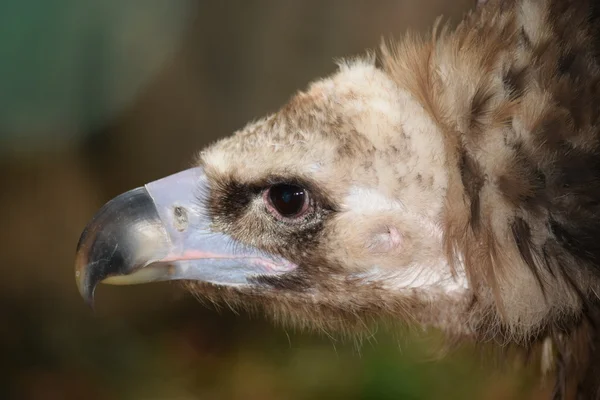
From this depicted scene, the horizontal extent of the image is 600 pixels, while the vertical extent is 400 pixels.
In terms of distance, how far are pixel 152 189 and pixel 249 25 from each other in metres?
2.05

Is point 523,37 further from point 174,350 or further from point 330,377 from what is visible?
point 174,350

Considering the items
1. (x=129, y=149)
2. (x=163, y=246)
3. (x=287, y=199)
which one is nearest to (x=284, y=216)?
(x=287, y=199)

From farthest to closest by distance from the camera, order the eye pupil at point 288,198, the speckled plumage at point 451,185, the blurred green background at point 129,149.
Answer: the blurred green background at point 129,149 → the eye pupil at point 288,198 → the speckled plumage at point 451,185

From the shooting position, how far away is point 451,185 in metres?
0.87

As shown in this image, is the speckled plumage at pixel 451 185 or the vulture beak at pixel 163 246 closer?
the speckled plumage at pixel 451 185

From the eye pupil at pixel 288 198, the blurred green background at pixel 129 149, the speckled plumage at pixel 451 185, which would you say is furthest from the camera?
the blurred green background at pixel 129 149

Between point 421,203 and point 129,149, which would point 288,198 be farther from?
point 129,149

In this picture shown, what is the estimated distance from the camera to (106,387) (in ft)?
9.29

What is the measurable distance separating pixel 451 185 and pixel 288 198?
25 cm

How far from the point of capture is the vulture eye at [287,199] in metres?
0.93

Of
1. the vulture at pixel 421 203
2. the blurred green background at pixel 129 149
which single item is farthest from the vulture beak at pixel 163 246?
the blurred green background at pixel 129 149

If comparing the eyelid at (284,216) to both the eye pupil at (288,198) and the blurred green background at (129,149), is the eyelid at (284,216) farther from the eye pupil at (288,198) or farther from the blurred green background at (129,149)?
the blurred green background at (129,149)

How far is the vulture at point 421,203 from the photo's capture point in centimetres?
80

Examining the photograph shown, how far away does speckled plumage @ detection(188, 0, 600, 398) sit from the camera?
31.2 inches
